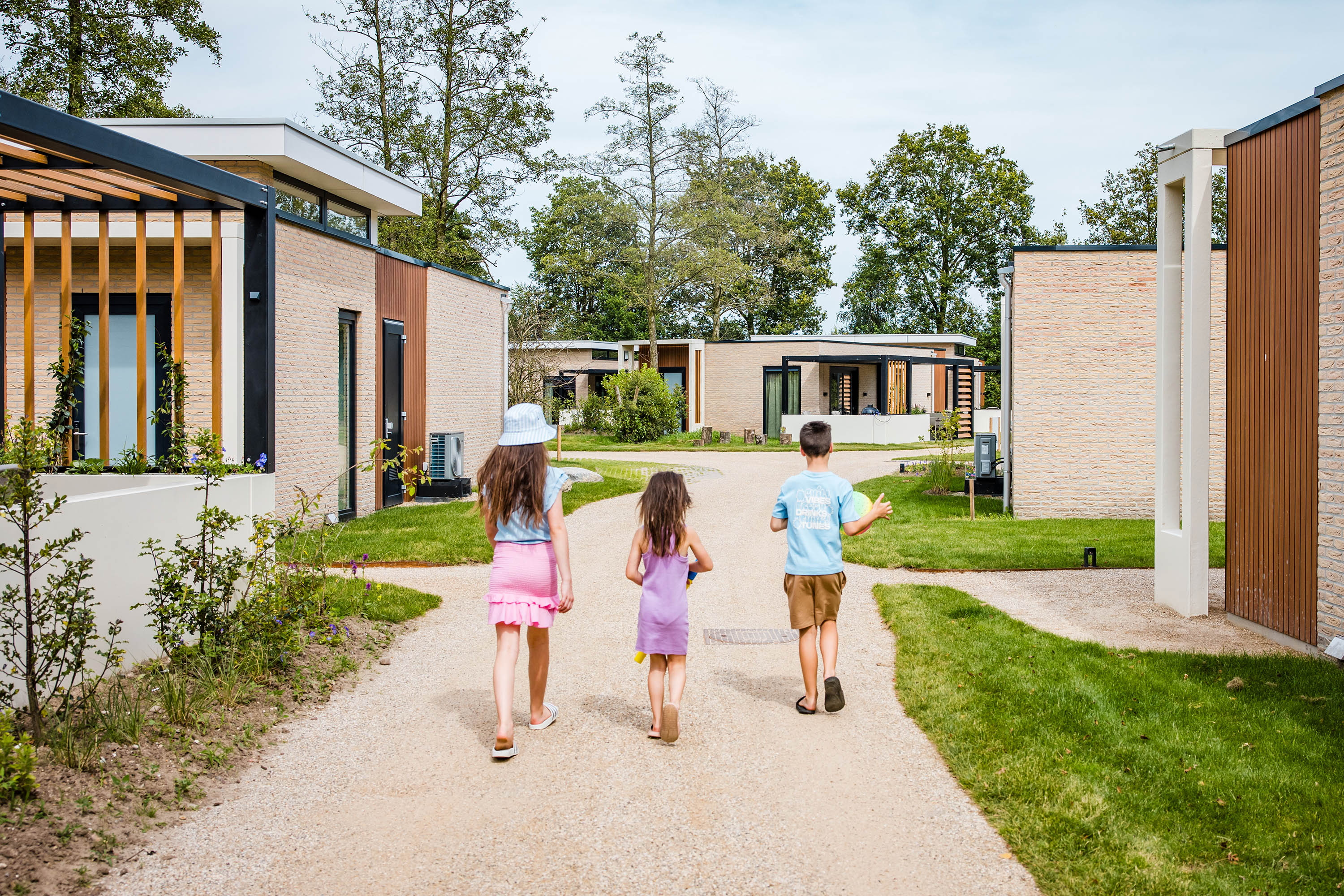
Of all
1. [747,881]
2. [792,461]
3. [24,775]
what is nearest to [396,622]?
[24,775]

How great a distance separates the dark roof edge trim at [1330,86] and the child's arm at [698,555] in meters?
5.05

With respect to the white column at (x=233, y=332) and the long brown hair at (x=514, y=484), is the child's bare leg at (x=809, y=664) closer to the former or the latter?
the long brown hair at (x=514, y=484)

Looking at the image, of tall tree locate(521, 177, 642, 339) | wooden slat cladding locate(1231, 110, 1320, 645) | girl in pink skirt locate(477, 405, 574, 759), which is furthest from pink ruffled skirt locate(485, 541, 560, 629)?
tall tree locate(521, 177, 642, 339)

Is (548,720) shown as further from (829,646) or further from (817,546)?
(817,546)

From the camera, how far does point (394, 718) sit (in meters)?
5.48

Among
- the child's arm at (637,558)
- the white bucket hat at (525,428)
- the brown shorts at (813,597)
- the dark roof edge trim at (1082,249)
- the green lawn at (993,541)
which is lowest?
the green lawn at (993,541)

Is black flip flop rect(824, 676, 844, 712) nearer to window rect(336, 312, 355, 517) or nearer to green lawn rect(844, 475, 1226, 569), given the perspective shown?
green lawn rect(844, 475, 1226, 569)

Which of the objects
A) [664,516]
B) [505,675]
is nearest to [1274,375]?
[664,516]

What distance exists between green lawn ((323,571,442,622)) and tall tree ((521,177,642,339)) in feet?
85.9

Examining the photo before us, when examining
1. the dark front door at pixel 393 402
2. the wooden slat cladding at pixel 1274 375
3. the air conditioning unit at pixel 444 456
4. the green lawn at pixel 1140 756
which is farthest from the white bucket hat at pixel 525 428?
the air conditioning unit at pixel 444 456

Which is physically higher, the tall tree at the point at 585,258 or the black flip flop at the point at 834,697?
the tall tree at the point at 585,258

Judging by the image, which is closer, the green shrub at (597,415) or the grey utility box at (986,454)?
the grey utility box at (986,454)

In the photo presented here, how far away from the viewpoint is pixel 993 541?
1174 centimetres

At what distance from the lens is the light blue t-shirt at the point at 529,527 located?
16.2 feet
